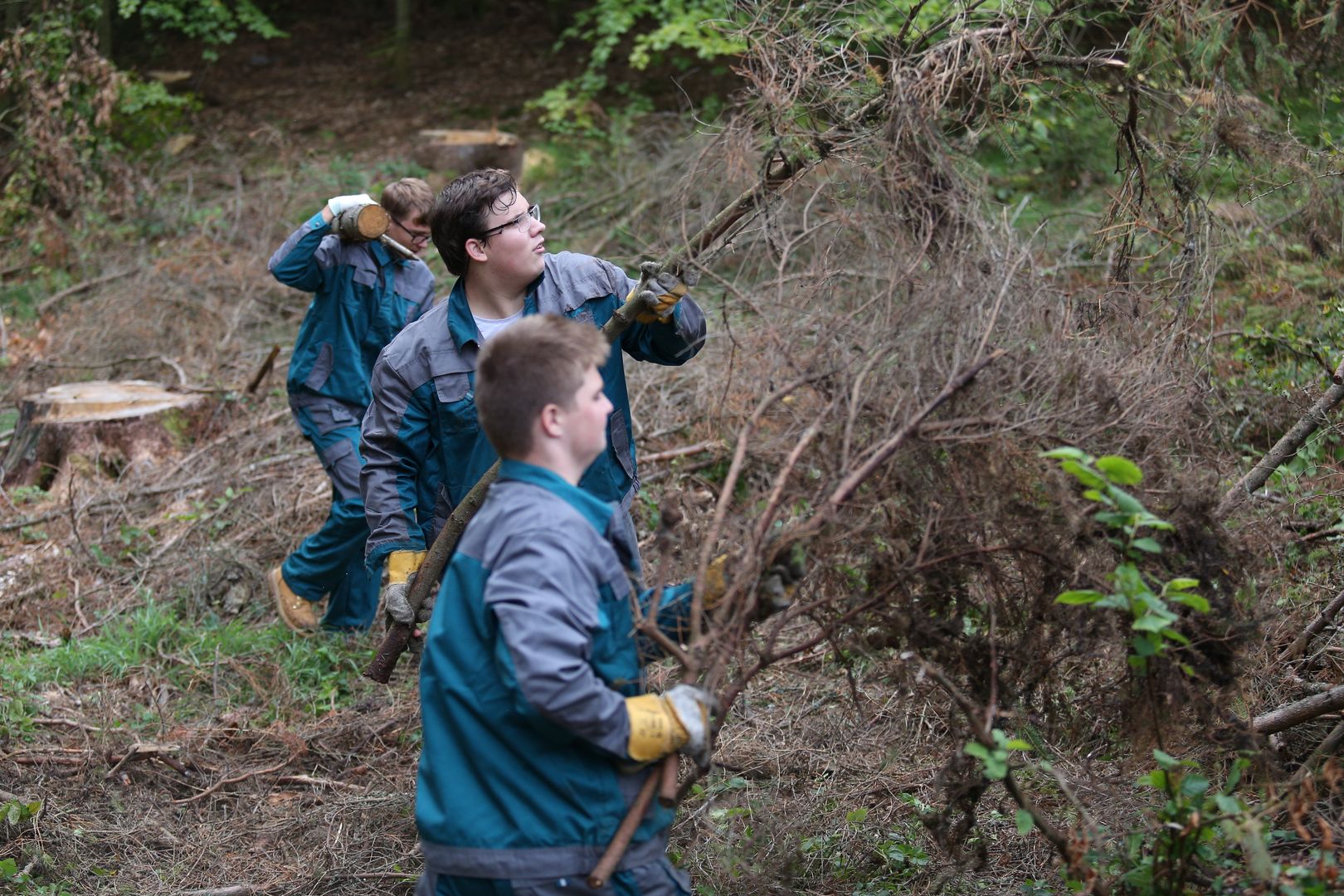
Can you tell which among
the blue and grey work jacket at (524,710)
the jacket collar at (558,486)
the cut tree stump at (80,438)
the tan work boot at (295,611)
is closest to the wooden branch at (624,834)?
the blue and grey work jacket at (524,710)

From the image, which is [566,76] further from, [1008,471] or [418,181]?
[1008,471]

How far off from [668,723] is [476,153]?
31.7 feet

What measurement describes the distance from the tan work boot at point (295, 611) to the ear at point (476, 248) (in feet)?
8.41

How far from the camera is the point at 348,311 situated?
5438mm

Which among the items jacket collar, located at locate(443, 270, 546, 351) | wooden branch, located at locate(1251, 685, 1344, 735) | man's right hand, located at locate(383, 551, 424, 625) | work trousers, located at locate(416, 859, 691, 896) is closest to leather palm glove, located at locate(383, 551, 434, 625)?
man's right hand, located at locate(383, 551, 424, 625)

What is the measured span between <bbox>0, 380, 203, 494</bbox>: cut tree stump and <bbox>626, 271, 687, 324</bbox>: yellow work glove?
4898mm

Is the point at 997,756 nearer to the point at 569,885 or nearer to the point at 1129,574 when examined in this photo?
the point at 1129,574

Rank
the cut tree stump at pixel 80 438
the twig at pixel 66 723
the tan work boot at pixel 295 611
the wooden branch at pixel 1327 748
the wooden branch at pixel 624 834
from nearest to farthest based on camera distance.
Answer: the wooden branch at pixel 624 834 < the wooden branch at pixel 1327 748 < the twig at pixel 66 723 < the tan work boot at pixel 295 611 < the cut tree stump at pixel 80 438

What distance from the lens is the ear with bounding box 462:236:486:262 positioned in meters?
3.74

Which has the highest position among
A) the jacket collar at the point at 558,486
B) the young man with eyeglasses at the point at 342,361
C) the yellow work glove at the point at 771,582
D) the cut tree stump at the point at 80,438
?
the jacket collar at the point at 558,486

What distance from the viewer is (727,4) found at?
357 cm

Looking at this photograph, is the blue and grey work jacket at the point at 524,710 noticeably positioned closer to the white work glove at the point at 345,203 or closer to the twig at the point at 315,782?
the twig at the point at 315,782

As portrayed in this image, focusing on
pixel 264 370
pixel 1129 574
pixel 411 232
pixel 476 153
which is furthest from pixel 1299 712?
pixel 476 153

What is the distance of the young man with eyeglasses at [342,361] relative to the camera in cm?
535
